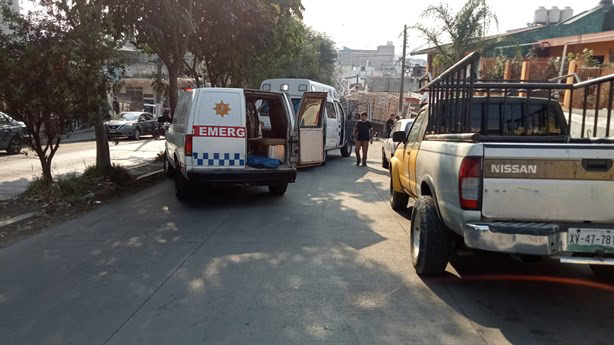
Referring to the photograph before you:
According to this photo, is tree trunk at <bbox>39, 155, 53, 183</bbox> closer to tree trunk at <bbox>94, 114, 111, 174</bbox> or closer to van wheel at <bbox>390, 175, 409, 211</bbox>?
tree trunk at <bbox>94, 114, 111, 174</bbox>

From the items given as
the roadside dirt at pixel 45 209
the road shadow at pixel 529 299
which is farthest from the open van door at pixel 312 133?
the road shadow at pixel 529 299

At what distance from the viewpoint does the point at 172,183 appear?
441 inches

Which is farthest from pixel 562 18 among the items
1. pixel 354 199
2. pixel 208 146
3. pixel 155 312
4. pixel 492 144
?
pixel 155 312

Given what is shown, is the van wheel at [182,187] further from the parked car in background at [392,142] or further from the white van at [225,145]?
the parked car in background at [392,142]

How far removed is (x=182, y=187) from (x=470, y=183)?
6024 mm

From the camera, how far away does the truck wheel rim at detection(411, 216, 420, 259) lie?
5.18 metres

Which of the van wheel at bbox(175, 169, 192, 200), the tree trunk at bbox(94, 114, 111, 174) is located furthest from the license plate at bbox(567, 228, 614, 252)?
the tree trunk at bbox(94, 114, 111, 174)

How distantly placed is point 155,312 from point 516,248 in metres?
2.97

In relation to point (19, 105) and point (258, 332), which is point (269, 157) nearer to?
point (19, 105)

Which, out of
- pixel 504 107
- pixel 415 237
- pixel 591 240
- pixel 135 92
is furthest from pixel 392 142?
pixel 135 92

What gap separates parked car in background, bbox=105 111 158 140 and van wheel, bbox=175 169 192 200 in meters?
17.7

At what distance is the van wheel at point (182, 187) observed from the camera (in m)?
8.67

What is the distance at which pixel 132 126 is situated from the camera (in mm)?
26938

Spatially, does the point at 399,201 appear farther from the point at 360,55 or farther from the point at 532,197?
the point at 360,55
